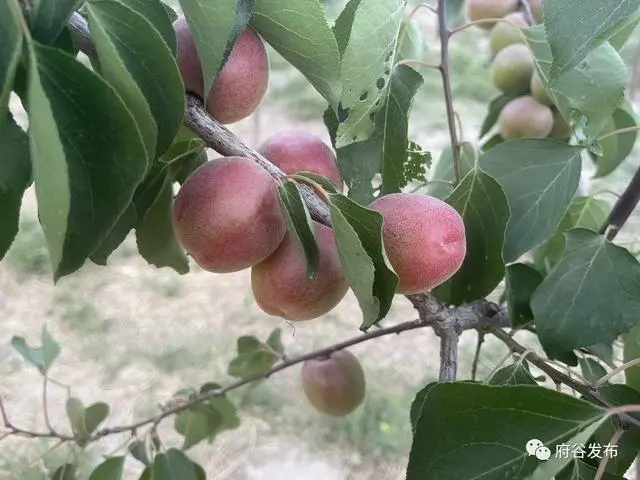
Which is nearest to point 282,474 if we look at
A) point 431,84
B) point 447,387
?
point 447,387

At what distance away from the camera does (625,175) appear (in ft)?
7.54

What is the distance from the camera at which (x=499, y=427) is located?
1.17 feet

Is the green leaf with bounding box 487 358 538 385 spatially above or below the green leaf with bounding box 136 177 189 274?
below

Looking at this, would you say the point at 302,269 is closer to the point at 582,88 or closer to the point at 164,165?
the point at 164,165

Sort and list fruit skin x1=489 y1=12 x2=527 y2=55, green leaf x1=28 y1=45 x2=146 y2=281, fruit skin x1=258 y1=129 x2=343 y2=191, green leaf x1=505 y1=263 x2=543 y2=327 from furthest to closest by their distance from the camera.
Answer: fruit skin x1=489 y1=12 x2=527 y2=55 → green leaf x1=505 y1=263 x2=543 y2=327 → fruit skin x1=258 y1=129 x2=343 y2=191 → green leaf x1=28 y1=45 x2=146 y2=281

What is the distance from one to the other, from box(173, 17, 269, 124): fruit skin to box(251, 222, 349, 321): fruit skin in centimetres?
8

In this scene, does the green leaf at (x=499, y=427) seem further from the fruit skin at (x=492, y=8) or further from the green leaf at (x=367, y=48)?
the fruit skin at (x=492, y=8)

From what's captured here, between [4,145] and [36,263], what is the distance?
1880 mm

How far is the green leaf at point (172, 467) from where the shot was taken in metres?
0.65

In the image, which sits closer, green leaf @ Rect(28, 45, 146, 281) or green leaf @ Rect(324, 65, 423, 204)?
green leaf @ Rect(28, 45, 146, 281)

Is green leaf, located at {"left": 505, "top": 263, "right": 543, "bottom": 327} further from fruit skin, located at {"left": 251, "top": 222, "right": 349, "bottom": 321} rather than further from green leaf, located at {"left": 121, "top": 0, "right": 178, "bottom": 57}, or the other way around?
green leaf, located at {"left": 121, "top": 0, "right": 178, "bottom": 57}

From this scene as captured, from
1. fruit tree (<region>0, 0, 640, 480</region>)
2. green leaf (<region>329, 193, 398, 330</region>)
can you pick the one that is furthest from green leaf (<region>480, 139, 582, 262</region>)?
green leaf (<region>329, 193, 398, 330</region>)

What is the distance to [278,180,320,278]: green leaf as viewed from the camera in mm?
354

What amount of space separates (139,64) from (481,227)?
29 centimetres
